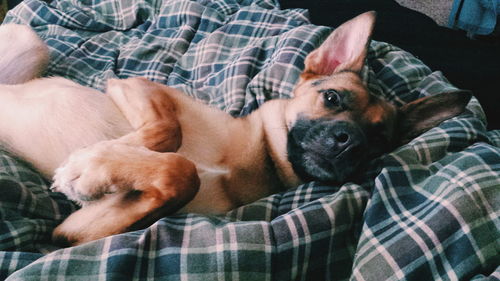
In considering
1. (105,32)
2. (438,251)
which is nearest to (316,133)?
(438,251)

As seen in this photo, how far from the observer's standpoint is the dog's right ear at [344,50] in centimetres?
181

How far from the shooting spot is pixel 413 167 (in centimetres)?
144

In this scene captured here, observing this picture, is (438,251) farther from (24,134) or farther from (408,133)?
(24,134)

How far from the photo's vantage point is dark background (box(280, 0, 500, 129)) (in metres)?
2.19

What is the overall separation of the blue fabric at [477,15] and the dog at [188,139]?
1.82m

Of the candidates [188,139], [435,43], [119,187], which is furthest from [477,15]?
[119,187]

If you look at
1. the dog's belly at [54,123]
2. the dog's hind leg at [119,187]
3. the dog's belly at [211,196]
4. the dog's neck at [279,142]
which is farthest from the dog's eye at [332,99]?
the dog's belly at [54,123]

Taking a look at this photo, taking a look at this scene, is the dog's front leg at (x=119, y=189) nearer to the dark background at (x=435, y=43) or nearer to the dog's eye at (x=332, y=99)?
the dog's eye at (x=332, y=99)

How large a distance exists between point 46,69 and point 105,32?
0.61 meters

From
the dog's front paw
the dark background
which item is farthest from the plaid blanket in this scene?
the dark background

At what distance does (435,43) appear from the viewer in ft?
8.38

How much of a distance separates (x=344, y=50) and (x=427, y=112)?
50 centimetres

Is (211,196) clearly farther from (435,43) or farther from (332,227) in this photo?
(435,43)

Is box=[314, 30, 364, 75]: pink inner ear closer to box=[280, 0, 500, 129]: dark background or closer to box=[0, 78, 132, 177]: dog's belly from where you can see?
box=[280, 0, 500, 129]: dark background
